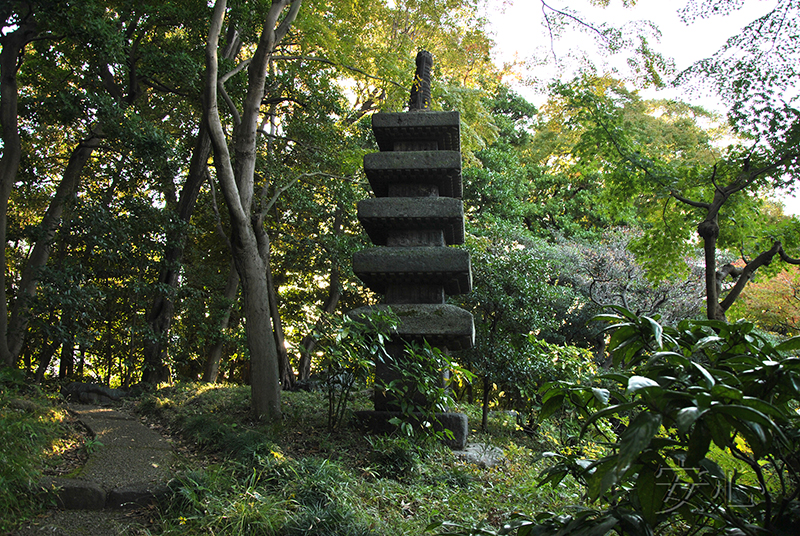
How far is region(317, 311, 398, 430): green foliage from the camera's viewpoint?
4.28 m

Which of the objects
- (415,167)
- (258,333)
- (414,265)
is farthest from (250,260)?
(415,167)

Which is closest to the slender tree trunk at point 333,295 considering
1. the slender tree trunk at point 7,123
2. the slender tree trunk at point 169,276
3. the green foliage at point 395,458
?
the slender tree trunk at point 169,276

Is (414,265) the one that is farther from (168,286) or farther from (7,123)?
(7,123)

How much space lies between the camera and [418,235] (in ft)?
18.3

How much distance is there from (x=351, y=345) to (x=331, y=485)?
1.48 m

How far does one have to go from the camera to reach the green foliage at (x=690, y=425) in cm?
90

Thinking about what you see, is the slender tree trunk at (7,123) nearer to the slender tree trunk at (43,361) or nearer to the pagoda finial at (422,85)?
the slender tree trunk at (43,361)

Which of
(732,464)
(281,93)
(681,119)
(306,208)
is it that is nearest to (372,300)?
(306,208)

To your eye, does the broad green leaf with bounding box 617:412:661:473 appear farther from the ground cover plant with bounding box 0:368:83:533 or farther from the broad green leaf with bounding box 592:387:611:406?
the ground cover plant with bounding box 0:368:83:533

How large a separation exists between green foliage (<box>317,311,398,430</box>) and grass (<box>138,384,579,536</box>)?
0.60 metres

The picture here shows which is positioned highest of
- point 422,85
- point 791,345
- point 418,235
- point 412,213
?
point 422,85

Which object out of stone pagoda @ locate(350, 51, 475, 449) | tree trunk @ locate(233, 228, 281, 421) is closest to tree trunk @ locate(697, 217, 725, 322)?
stone pagoda @ locate(350, 51, 475, 449)

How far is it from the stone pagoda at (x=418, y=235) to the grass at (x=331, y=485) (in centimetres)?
65

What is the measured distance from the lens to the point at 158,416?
6.50 metres
